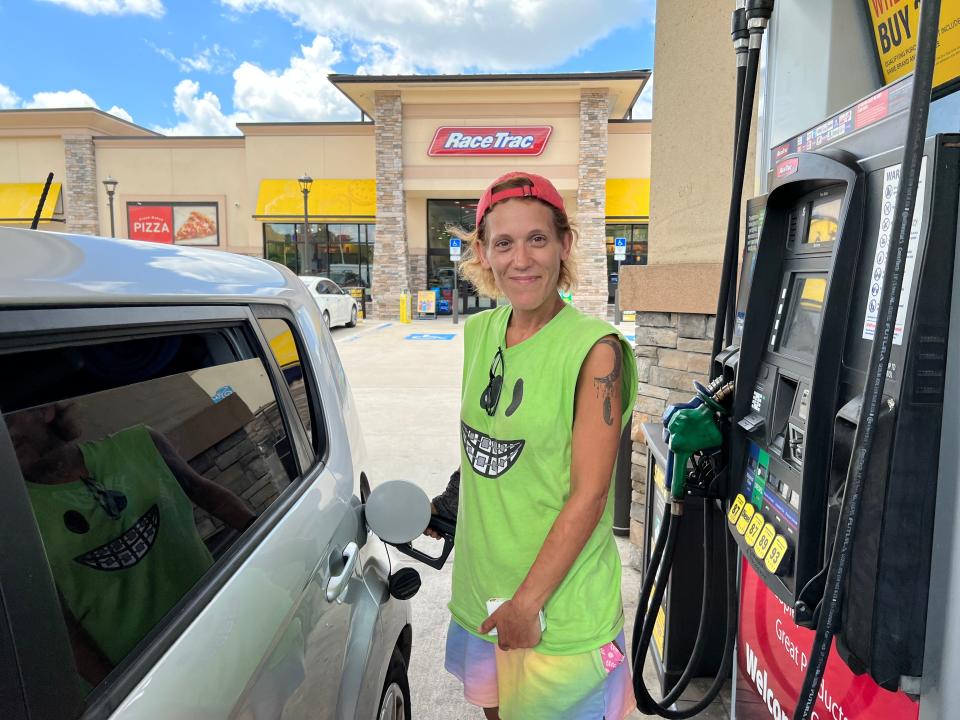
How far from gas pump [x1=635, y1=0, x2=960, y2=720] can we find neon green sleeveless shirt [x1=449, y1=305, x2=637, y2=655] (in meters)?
0.37

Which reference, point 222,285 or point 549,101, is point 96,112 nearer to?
point 549,101

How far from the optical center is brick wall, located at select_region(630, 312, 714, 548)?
3537mm

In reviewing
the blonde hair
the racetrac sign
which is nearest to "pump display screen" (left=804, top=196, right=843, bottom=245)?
the blonde hair

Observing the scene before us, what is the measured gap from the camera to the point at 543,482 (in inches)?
63.3

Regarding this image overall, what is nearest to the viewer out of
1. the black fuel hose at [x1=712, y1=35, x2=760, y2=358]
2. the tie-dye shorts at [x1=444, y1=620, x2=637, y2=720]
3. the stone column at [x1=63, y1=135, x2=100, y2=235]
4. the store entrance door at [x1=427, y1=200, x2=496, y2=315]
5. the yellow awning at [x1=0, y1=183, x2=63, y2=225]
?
the tie-dye shorts at [x1=444, y1=620, x2=637, y2=720]

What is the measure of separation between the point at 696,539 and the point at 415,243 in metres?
21.4

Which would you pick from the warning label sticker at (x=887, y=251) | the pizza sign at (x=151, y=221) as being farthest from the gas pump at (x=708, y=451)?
the pizza sign at (x=151, y=221)

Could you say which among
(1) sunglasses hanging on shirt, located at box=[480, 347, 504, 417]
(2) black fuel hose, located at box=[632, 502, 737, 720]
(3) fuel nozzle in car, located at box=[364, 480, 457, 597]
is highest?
(1) sunglasses hanging on shirt, located at box=[480, 347, 504, 417]

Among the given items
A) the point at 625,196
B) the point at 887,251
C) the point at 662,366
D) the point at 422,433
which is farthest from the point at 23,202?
the point at 887,251

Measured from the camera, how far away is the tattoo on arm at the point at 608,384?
5.08 feet

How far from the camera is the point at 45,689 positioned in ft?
2.49

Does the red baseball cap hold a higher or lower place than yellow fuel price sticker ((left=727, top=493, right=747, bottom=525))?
higher

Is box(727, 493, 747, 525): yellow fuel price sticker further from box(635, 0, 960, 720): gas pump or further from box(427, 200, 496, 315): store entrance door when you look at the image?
box(427, 200, 496, 315): store entrance door

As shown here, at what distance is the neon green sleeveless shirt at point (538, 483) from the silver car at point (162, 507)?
1.24 feet
